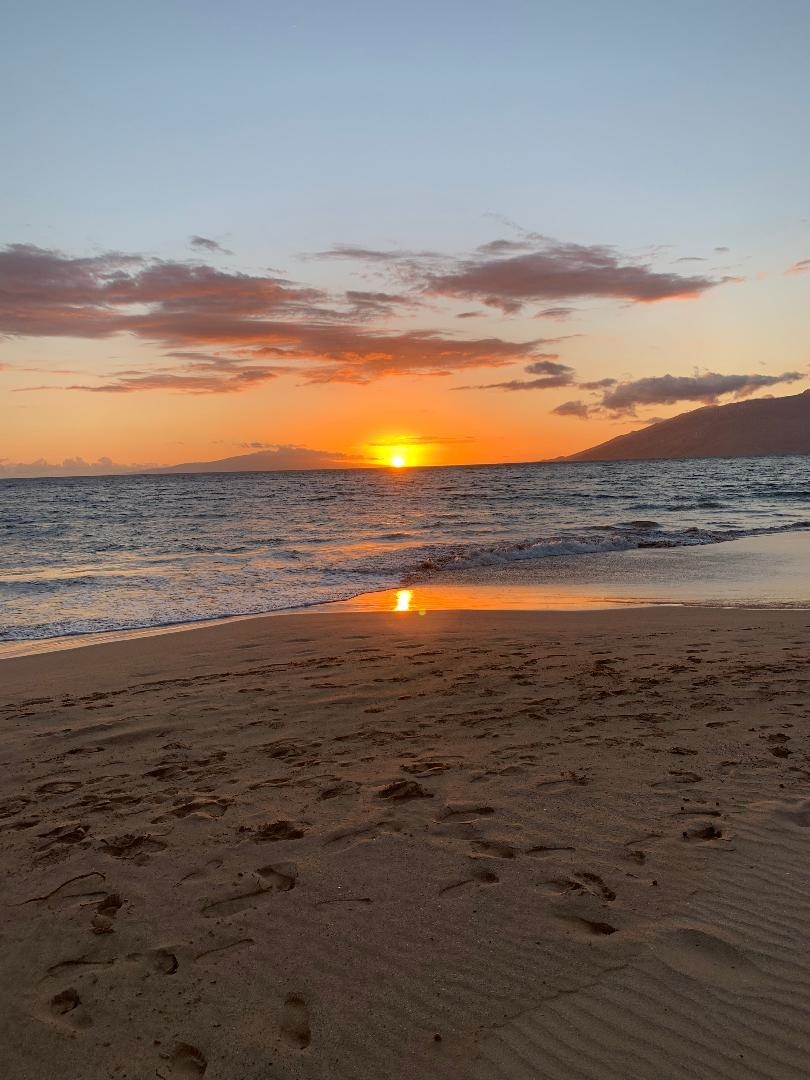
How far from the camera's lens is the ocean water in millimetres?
15906

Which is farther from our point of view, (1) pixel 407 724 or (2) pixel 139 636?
(2) pixel 139 636

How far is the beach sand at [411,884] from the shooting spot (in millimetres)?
2990

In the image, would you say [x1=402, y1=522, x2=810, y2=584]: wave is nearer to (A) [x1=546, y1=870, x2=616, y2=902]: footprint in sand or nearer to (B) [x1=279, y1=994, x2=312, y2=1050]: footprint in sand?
(A) [x1=546, y1=870, x2=616, y2=902]: footprint in sand

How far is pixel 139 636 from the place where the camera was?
12055mm

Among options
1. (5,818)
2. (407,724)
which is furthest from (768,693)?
(5,818)

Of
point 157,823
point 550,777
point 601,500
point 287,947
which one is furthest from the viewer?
point 601,500

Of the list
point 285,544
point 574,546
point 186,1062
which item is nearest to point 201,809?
point 186,1062

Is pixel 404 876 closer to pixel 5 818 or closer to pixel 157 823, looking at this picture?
pixel 157 823

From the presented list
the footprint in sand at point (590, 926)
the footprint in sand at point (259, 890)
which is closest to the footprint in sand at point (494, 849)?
the footprint in sand at point (590, 926)

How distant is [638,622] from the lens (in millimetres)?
11438

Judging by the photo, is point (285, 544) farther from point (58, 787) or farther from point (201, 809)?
point (201, 809)

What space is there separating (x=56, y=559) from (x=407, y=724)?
2252 cm

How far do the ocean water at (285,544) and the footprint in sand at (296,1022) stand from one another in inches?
A: 430

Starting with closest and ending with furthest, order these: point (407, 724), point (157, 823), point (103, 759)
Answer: point (157, 823) → point (103, 759) → point (407, 724)
